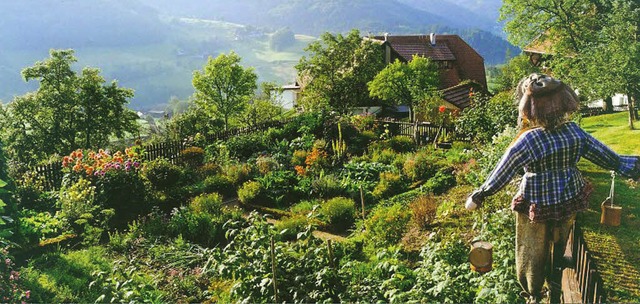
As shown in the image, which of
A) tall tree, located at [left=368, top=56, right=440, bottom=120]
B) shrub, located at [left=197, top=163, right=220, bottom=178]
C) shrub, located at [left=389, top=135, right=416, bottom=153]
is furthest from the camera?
tall tree, located at [left=368, top=56, right=440, bottom=120]

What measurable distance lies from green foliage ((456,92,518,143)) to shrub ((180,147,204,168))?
8267 millimetres

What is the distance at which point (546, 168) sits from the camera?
11.5 ft

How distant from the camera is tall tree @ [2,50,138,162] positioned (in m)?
24.0

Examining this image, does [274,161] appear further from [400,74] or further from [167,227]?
[400,74]

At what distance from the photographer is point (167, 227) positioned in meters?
8.74

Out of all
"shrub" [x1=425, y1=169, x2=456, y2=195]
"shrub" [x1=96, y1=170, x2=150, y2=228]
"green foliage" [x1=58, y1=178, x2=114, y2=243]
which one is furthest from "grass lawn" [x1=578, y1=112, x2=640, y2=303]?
"shrub" [x1=96, y1=170, x2=150, y2=228]

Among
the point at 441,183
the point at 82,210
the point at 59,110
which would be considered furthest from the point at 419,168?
the point at 59,110

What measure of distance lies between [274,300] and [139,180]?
6.55 meters

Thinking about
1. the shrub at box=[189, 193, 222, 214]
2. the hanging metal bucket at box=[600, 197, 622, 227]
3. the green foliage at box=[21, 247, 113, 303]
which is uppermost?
the hanging metal bucket at box=[600, 197, 622, 227]

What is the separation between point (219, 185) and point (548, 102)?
32.8 ft

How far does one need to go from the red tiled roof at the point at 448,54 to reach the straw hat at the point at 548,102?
43.3 meters

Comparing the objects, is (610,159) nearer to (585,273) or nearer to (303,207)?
(585,273)

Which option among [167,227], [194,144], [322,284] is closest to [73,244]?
[167,227]

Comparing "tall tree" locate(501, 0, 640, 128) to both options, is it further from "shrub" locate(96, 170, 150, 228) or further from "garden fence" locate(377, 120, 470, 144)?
"shrub" locate(96, 170, 150, 228)
